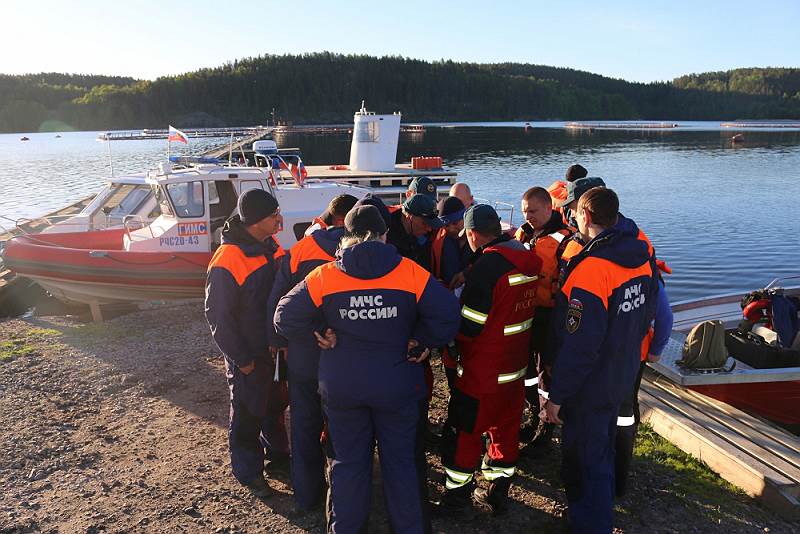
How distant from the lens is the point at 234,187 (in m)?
7.77

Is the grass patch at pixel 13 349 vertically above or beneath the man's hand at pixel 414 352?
beneath

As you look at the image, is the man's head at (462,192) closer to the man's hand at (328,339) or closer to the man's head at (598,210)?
the man's head at (598,210)

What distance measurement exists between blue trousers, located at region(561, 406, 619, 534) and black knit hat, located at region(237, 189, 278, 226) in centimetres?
204

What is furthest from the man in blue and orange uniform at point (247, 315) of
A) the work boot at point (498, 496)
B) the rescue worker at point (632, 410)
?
the rescue worker at point (632, 410)

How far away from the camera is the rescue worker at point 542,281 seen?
3.58m

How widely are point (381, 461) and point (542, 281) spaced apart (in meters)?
1.53

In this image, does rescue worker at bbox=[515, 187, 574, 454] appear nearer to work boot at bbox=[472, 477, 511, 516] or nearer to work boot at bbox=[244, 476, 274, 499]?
work boot at bbox=[472, 477, 511, 516]

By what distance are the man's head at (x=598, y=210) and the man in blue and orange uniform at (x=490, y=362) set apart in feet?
1.22

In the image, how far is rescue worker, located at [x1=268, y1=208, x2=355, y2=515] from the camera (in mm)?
3121

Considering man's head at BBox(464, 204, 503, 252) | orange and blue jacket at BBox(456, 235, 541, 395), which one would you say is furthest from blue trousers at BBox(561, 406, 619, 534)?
man's head at BBox(464, 204, 503, 252)

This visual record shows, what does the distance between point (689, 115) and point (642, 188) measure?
13282 centimetres

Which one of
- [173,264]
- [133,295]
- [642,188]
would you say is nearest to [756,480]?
[173,264]

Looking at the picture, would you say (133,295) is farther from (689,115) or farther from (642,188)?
(689,115)

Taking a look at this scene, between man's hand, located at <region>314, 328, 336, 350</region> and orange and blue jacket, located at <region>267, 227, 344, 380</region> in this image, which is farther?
orange and blue jacket, located at <region>267, 227, 344, 380</region>
